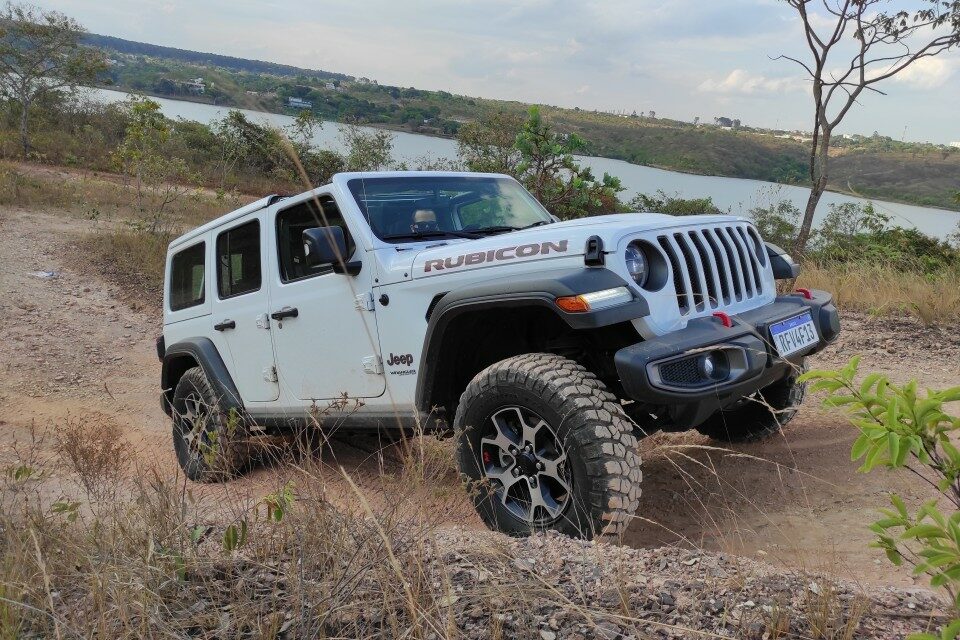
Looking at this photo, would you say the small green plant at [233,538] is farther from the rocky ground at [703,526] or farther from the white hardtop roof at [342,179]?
the white hardtop roof at [342,179]

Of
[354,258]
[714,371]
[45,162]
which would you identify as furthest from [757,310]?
[45,162]

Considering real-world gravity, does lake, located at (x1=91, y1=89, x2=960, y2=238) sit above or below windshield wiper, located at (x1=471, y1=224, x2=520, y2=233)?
above

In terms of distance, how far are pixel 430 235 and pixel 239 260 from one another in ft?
5.17

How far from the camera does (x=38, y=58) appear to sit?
23562 mm

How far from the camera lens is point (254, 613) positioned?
2090mm

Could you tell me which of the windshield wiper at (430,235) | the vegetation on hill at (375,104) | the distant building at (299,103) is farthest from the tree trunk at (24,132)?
the distant building at (299,103)

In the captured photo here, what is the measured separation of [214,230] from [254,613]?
3710mm

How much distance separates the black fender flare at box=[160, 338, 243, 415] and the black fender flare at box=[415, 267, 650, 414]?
186cm

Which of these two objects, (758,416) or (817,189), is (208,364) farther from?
(817,189)

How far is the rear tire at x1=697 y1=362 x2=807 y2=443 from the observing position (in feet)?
14.1

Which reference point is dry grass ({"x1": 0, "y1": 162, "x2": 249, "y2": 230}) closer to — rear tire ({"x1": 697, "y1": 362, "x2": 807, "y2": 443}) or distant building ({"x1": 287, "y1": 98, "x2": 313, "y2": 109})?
distant building ({"x1": 287, "y1": 98, "x2": 313, "y2": 109})

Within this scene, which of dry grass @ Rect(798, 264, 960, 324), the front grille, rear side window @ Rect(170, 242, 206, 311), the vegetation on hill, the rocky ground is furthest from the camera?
dry grass @ Rect(798, 264, 960, 324)

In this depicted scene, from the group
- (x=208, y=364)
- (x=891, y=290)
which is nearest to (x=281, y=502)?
(x=208, y=364)

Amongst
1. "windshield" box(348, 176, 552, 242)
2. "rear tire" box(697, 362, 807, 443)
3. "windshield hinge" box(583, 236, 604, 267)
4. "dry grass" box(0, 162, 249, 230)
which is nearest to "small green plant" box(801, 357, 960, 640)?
"windshield hinge" box(583, 236, 604, 267)
